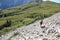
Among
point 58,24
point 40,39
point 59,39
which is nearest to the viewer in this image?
point 59,39

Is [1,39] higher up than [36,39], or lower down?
lower down

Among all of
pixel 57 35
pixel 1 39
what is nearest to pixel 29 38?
pixel 57 35

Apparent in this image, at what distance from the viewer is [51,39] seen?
35.6m

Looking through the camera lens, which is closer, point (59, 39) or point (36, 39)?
point (59, 39)

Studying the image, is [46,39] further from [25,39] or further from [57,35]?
[25,39]

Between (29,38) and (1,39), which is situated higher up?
(29,38)

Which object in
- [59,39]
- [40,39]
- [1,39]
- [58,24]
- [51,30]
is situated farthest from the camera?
[1,39]

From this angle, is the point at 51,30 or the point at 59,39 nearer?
the point at 59,39

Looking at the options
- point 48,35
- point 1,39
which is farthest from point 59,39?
point 1,39

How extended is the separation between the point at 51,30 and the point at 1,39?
18.1 metres

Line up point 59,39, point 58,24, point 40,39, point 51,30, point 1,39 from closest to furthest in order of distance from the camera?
point 59,39
point 40,39
point 51,30
point 58,24
point 1,39

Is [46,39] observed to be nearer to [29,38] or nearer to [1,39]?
[29,38]

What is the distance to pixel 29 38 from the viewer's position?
133 feet

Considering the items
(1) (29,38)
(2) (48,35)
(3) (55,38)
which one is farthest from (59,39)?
(1) (29,38)
